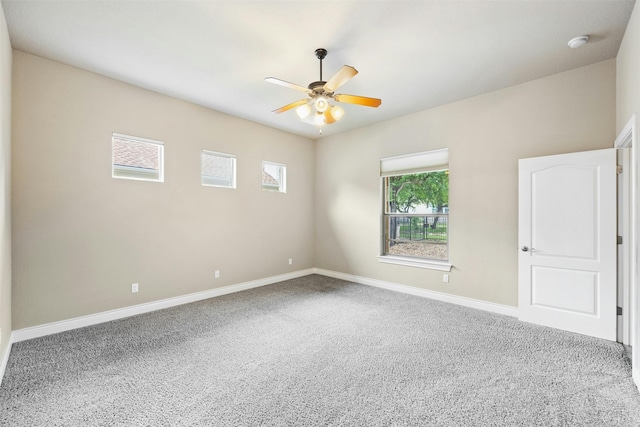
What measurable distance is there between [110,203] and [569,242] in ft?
17.9

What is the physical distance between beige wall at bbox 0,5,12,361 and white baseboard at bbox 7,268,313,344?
257 millimetres

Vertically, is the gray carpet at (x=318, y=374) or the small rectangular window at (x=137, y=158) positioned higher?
the small rectangular window at (x=137, y=158)

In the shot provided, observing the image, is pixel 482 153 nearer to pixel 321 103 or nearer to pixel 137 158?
pixel 321 103

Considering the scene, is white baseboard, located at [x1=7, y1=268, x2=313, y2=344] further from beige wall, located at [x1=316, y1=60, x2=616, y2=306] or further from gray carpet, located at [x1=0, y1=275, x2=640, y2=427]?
beige wall, located at [x1=316, y1=60, x2=616, y2=306]

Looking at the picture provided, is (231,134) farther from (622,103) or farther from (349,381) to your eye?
(622,103)

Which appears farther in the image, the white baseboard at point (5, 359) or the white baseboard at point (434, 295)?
the white baseboard at point (434, 295)

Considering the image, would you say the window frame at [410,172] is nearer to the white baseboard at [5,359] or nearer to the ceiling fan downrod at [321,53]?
the ceiling fan downrod at [321,53]

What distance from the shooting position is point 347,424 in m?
1.81

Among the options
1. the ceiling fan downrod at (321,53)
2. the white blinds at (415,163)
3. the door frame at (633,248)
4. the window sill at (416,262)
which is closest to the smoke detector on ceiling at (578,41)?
the door frame at (633,248)

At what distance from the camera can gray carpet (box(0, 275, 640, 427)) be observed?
1.90m

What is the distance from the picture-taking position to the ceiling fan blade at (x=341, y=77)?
7.95 feet

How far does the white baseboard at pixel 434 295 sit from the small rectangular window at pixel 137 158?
3.72m

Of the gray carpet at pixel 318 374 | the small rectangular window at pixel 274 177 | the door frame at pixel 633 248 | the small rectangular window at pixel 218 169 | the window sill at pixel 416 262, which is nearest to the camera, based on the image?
the gray carpet at pixel 318 374

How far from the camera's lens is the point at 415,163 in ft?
15.7
